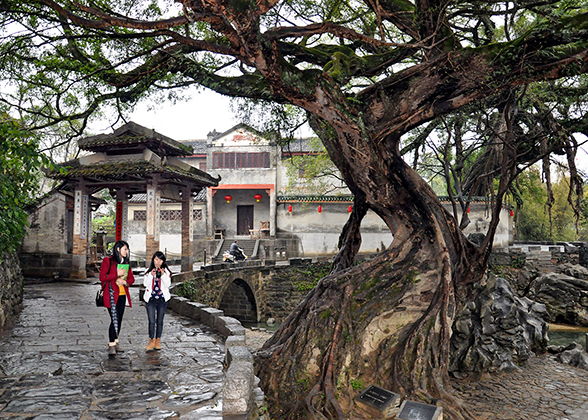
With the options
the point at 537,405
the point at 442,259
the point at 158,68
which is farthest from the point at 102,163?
the point at 537,405

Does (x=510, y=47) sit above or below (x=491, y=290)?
above

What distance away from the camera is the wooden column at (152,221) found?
14.1 meters

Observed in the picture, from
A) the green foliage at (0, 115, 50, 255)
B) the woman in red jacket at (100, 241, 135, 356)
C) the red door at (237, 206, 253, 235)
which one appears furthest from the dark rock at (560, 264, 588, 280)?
the green foliage at (0, 115, 50, 255)

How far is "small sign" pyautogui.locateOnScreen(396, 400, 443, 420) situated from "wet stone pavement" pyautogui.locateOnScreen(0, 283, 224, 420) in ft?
9.58

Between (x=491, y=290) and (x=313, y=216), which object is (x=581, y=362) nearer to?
(x=491, y=290)

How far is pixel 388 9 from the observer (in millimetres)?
8586

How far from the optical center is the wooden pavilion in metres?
14.1

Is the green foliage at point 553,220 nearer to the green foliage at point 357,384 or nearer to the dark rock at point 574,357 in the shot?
the dark rock at point 574,357

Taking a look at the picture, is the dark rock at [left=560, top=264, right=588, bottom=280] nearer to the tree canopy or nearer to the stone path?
the stone path

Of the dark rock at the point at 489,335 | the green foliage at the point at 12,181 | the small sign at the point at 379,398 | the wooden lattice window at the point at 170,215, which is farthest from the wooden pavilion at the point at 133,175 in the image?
the wooden lattice window at the point at 170,215

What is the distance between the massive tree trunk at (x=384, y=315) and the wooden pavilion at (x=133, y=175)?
302 inches

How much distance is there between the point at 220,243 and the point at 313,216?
643cm

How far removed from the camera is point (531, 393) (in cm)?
1034

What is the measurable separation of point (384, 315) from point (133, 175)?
11.1m
